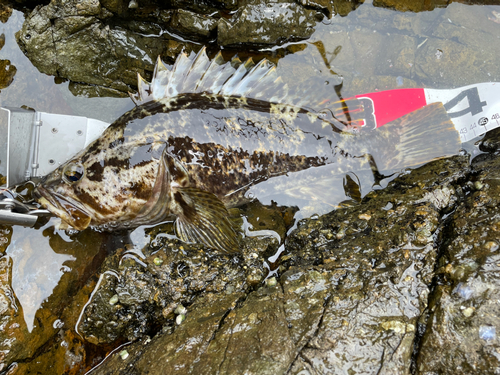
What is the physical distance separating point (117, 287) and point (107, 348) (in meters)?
0.68

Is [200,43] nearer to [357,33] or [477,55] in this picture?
[357,33]

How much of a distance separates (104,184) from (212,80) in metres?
1.60

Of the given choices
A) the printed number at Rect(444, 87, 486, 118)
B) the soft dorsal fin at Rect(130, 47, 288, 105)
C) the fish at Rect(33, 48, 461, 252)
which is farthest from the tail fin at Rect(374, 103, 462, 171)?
the soft dorsal fin at Rect(130, 47, 288, 105)

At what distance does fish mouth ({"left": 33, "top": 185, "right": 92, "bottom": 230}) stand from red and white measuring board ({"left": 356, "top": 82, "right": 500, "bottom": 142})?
3.39 metres

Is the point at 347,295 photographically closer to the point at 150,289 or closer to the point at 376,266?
the point at 376,266

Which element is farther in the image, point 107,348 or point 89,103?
point 89,103

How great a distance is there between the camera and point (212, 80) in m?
3.54

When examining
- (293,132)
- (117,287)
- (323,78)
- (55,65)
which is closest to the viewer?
(117,287)

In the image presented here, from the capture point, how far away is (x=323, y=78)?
4.24 m

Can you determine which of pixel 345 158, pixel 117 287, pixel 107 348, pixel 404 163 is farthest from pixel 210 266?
pixel 404 163

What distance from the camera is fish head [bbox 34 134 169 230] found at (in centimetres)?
310

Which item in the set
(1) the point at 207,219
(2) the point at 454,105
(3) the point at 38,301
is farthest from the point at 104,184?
(2) the point at 454,105

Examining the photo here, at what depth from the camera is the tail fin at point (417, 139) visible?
3.68 m

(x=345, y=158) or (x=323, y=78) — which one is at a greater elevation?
(x=323, y=78)
